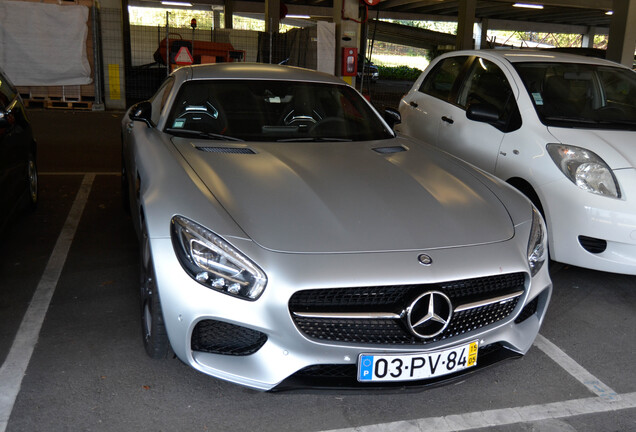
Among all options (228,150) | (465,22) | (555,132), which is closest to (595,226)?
(555,132)

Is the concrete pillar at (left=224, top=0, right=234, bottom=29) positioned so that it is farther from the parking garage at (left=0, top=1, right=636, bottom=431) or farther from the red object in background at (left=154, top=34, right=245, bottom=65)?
the parking garage at (left=0, top=1, right=636, bottom=431)

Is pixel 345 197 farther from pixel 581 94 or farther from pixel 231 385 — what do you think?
pixel 581 94

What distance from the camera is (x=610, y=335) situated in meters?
3.39

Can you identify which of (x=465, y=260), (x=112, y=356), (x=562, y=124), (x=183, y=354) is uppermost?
(x=562, y=124)

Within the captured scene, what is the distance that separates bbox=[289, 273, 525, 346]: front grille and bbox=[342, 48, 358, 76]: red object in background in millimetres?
9995

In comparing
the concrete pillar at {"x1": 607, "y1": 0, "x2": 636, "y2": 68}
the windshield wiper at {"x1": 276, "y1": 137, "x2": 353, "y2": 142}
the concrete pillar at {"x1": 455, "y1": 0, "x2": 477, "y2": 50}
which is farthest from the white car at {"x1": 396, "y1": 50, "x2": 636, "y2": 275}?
the concrete pillar at {"x1": 455, "y1": 0, "x2": 477, "y2": 50}

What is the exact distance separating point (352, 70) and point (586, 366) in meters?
9.67

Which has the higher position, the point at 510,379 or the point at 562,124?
the point at 562,124

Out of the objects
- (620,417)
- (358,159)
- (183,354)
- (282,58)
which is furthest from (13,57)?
(620,417)

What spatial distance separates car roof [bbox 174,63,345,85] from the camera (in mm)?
4082

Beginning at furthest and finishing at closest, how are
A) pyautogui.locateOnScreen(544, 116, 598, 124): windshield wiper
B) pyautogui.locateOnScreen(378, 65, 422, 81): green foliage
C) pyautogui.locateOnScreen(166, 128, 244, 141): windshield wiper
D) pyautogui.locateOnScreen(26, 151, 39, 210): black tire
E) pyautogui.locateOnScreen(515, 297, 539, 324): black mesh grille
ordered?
pyautogui.locateOnScreen(378, 65, 422, 81): green foliage, pyautogui.locateOnScreen(26, 151, 39, 210): black tire, pyautogui.locateOnScreen(544, 116, 598, 124): windshield wiper, pyautogui.locateOnScreen(166, 128, 244, 141): windshield wiper, pyautogui.locateOnScreen(515, 297, 539, 324): black mesh grille

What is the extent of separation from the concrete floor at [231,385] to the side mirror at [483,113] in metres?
1.21

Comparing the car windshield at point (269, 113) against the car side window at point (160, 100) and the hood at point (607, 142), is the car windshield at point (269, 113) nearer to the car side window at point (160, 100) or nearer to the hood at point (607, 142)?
the car side window at point (160, 100)

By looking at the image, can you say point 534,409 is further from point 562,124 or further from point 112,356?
point 562,124
